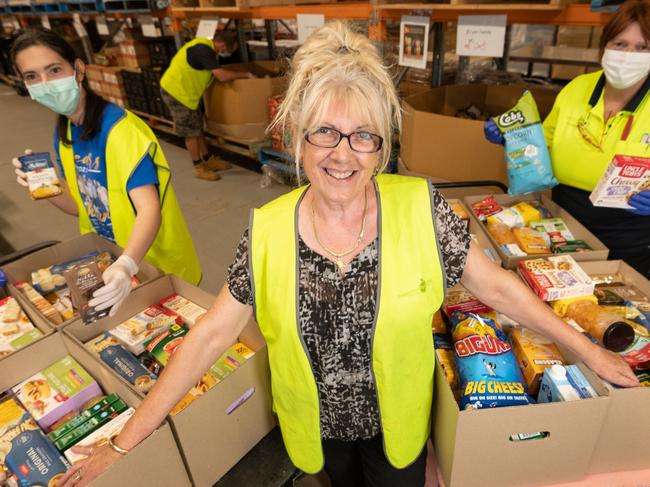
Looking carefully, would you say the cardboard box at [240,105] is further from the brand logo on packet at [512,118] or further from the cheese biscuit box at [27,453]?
the cheese biscuit box at [27,453]

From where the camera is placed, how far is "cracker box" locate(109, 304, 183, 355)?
1.47 m

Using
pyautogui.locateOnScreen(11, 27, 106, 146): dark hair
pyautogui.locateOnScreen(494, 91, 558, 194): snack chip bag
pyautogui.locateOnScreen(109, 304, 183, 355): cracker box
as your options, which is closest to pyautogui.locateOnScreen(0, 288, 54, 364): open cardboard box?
pyautogui.locateOnScreen(109, 304, 183, 355): cracker box

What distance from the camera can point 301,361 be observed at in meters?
1.08

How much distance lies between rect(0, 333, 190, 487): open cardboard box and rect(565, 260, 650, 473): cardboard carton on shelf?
3.49 ft

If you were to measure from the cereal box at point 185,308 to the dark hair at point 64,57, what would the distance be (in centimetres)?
72

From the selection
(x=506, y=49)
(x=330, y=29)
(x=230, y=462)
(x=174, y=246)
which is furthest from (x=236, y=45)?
(x=230, y=462)

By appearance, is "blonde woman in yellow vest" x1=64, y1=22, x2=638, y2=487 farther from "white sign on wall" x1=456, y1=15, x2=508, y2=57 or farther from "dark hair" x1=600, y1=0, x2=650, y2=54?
"white sign on wall" x1=456, y1=15, x2=508, y2=57

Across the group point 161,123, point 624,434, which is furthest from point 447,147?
point 161,123

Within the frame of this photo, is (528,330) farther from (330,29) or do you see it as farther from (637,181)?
(330,29)

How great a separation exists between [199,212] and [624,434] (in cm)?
414

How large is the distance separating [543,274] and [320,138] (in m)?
0.90

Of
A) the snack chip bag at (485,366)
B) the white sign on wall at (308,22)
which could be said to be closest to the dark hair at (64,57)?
the snack chip bag at (485,366)

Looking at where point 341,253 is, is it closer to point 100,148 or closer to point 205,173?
point 100,148

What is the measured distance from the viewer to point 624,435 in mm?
1029
